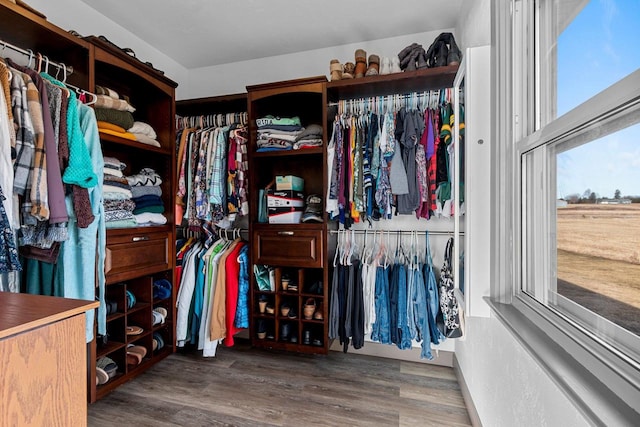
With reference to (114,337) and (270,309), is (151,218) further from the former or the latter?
(270,309)

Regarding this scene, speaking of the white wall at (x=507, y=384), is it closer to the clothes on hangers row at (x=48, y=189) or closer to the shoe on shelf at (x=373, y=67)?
the shoe on shelf at (x=373, y=67)

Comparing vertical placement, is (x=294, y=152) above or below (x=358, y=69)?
below

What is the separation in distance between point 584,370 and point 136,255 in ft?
7.17

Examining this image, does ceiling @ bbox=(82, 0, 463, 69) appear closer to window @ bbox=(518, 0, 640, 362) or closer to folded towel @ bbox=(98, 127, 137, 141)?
folded towel @ bbox=(98, 127, 137, 141)

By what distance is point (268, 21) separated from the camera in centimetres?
225

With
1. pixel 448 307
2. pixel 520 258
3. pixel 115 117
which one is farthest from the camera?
pixel 448 307

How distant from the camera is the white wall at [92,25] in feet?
6.29

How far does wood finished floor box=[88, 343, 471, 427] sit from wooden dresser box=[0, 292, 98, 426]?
1.07 metres

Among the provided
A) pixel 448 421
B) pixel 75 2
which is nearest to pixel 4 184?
pixel 75 2

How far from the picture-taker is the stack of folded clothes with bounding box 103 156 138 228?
5.96 feet

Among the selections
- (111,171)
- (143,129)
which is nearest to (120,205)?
(111,171)

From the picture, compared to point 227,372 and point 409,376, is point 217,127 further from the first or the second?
point 409,376

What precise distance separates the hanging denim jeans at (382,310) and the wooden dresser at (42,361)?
5.48 feet

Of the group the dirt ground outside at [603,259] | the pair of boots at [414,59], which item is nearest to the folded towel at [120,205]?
the pair of boots at [414,59]
